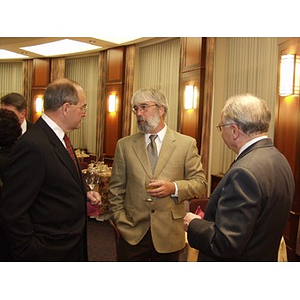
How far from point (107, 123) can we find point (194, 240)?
26.7 feet

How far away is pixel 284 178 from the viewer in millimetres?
1658

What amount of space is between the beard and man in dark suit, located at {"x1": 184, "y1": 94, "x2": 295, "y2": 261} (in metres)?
0.84

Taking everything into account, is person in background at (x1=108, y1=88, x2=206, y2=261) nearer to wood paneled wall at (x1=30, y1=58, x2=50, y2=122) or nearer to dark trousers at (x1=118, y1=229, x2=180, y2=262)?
dark trousers at (x1=118, y1=229, x2=180, y2=262)

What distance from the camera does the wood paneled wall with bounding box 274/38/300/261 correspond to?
3.84 m

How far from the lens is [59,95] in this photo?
2057mm

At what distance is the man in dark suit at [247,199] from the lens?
157 cm

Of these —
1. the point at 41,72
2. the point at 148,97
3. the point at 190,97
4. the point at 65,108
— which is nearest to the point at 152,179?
the point at 148,97

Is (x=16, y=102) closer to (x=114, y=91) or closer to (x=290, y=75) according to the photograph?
(x=290, y=75)

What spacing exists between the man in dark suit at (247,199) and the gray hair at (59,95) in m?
0.87

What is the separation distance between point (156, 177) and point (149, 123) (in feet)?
1.29

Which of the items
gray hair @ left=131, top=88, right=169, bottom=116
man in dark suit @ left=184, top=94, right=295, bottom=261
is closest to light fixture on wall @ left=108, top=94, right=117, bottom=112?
gray hair @ left=131, top=88, right=169, bottom=116

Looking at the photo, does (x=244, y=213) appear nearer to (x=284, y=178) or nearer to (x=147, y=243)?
(x=284, y=178)

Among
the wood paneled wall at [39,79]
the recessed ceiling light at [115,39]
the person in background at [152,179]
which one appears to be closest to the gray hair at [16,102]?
the person in background at [152,179]

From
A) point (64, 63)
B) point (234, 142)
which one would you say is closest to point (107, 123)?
point (64, 63)
